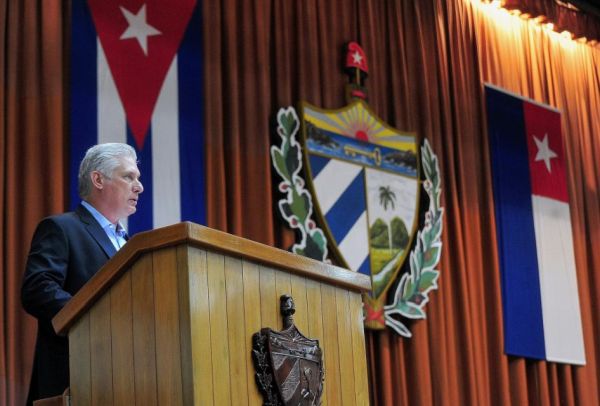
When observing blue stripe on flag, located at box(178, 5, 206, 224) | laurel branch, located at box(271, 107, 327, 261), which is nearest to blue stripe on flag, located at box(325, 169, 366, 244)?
laurel branch, located at box(271, 107, 327, 261)

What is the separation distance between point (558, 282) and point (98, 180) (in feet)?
17.2

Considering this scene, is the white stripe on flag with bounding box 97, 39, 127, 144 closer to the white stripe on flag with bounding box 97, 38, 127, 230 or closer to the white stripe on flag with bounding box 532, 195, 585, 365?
the white stripe on flag with bounding box 97, 38, 127, 230

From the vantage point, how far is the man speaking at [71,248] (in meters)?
2.85

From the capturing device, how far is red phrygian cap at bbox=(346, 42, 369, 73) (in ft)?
21.5

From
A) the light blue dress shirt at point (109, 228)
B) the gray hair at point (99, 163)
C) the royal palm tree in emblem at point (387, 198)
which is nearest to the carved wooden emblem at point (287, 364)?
the light blue dress shirt at point (109, 228)

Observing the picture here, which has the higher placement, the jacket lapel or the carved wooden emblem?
the jacket lapel

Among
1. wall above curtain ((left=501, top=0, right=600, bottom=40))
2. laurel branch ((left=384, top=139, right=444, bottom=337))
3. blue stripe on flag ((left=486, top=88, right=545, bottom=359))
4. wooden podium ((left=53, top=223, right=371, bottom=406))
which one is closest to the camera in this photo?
wooden podium ((left=53, top=223, right=371, bottom=406))

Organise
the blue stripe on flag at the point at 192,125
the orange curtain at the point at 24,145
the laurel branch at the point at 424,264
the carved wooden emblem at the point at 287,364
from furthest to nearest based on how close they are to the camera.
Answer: the laurel branch at the point at 424,264 → the blue stripe on flag at the point at 192,125 → the orange curtain at the point at 24,145 → the carved wooden emblem at the point at 287,364

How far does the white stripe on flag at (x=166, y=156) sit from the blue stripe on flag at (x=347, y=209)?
111 cm

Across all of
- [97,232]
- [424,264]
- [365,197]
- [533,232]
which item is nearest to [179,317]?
[97,232]

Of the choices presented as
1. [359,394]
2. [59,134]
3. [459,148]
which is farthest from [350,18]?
[359,394]

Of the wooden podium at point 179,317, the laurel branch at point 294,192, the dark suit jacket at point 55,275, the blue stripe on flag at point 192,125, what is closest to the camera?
the wooden podium at point 179,317

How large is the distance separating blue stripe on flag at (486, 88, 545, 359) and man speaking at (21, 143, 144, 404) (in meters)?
4.49

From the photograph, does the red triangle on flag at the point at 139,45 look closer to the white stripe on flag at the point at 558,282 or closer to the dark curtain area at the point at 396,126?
the dark curtain area at the point at 396,126
